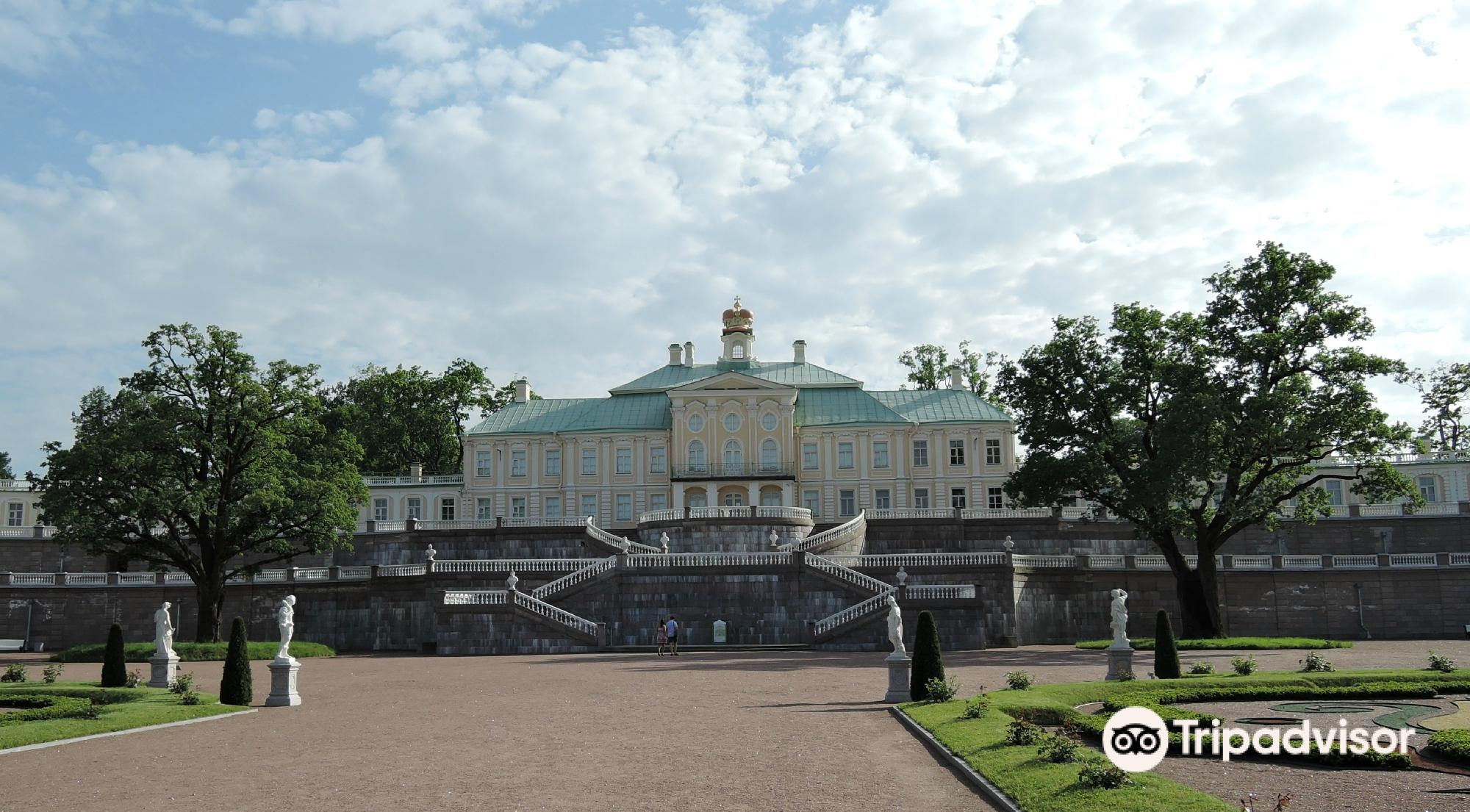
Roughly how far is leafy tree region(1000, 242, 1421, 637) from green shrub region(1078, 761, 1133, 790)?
29097 mm

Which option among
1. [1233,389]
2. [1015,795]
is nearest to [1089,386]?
[1233,389]

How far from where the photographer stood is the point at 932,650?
76.5 ft

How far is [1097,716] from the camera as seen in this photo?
63.5 ft

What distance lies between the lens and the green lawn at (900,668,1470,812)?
12.6 m

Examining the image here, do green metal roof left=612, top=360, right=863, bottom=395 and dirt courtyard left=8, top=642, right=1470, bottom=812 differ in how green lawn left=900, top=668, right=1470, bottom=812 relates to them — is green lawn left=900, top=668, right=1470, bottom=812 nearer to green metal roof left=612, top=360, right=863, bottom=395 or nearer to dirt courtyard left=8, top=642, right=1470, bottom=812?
dirt courtyard left=8, top=642, right=1470, bottom=812

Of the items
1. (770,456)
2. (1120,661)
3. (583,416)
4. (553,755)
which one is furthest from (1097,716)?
(583,416)

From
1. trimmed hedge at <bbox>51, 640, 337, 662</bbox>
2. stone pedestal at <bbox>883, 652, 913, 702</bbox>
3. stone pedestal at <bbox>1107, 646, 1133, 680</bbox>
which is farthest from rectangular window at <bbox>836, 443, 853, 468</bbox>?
stone pedestal at <bbox>883, 652, 913, 702</bbox>

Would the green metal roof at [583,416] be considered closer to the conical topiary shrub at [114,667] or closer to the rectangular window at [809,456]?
the rectangular window at [809,456]

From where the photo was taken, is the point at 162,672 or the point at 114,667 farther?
the point at 162,672

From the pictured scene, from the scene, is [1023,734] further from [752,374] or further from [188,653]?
[752,374]

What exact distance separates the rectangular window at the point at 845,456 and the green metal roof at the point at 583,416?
9846mm

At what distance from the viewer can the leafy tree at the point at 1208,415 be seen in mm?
40438

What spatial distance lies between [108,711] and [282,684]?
338cm

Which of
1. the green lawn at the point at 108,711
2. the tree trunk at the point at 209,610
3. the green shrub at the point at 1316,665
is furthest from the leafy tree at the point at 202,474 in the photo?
the green shrub at the point at 1316,665
